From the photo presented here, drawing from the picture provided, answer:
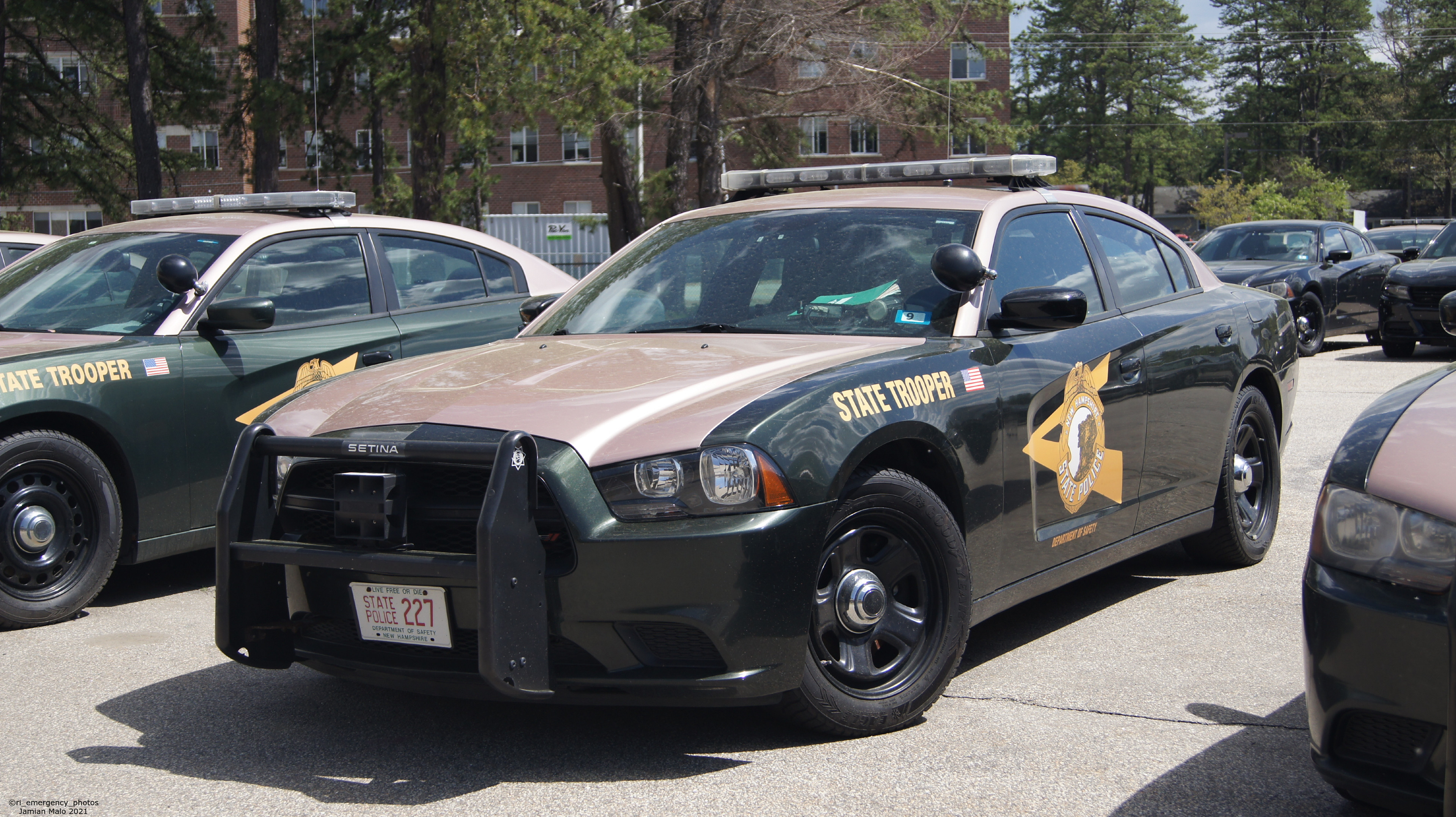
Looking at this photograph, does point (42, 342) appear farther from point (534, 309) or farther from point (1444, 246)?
point (1444, 246)

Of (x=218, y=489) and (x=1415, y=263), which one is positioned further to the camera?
(x=1415, y=263)

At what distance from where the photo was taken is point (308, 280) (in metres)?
6.64

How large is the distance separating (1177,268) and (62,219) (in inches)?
2532

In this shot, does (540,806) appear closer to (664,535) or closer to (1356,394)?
(664,535)

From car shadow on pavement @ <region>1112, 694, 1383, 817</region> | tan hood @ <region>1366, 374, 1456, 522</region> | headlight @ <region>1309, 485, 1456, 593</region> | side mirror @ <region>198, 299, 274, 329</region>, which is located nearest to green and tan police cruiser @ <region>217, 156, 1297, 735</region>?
car shadow on pavement @ <region>1112, 694, 1383, 817</region>

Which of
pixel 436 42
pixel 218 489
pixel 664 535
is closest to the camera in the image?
pixel 664 535

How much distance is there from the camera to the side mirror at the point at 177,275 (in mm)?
5906

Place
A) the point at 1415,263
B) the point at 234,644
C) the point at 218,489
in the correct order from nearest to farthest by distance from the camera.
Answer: the point at 234,644 → the point at 218,489 → the point at 1415,263

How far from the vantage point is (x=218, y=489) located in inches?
234

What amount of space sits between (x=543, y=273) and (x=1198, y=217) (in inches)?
2484

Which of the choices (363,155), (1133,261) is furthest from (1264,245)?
(363,155)

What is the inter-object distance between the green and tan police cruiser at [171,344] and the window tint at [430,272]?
10mm

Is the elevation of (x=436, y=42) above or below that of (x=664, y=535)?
above

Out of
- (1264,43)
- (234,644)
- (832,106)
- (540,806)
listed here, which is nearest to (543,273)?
(234,644)
